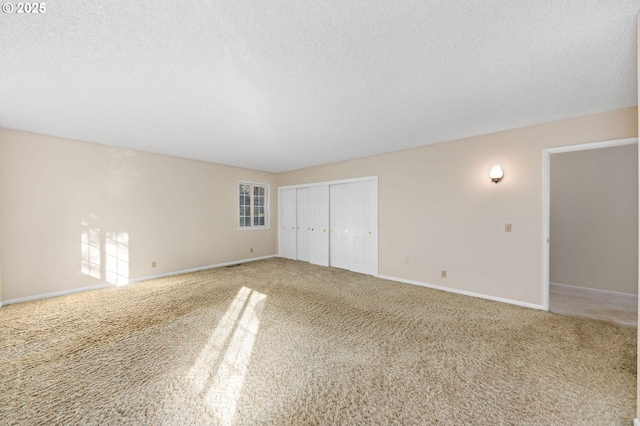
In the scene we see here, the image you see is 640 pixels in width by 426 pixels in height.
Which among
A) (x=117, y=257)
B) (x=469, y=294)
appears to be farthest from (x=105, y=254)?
(x=469, y=294)

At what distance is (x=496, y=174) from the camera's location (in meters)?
3.58

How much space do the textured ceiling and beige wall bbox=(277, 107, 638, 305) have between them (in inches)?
11.4

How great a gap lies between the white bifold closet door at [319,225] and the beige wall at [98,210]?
203 centimetres

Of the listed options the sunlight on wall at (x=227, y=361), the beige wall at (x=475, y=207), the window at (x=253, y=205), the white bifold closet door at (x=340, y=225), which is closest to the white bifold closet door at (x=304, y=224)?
the white bifold closet door at (x=340, y=225)

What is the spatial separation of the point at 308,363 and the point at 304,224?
14.9ft

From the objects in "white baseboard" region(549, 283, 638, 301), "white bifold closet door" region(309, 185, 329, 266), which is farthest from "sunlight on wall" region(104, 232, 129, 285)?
"white baseboard" region(549, 283, 638, 301)

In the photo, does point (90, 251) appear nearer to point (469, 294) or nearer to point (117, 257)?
point (117, 257)

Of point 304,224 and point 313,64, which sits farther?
point 304,224

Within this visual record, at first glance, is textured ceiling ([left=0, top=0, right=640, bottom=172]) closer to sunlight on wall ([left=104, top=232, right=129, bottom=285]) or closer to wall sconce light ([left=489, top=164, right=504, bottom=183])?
wall sconce light ([left=489, top=164, right=504, bottom=183])

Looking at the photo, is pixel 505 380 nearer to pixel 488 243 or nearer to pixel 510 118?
pixel 488 243

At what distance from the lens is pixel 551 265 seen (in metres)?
4.57

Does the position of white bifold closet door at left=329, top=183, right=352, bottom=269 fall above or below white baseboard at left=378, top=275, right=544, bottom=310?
above

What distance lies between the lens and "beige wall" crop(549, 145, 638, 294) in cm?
385

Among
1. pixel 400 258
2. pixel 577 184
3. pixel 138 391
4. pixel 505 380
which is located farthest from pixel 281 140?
pixel 577 184
